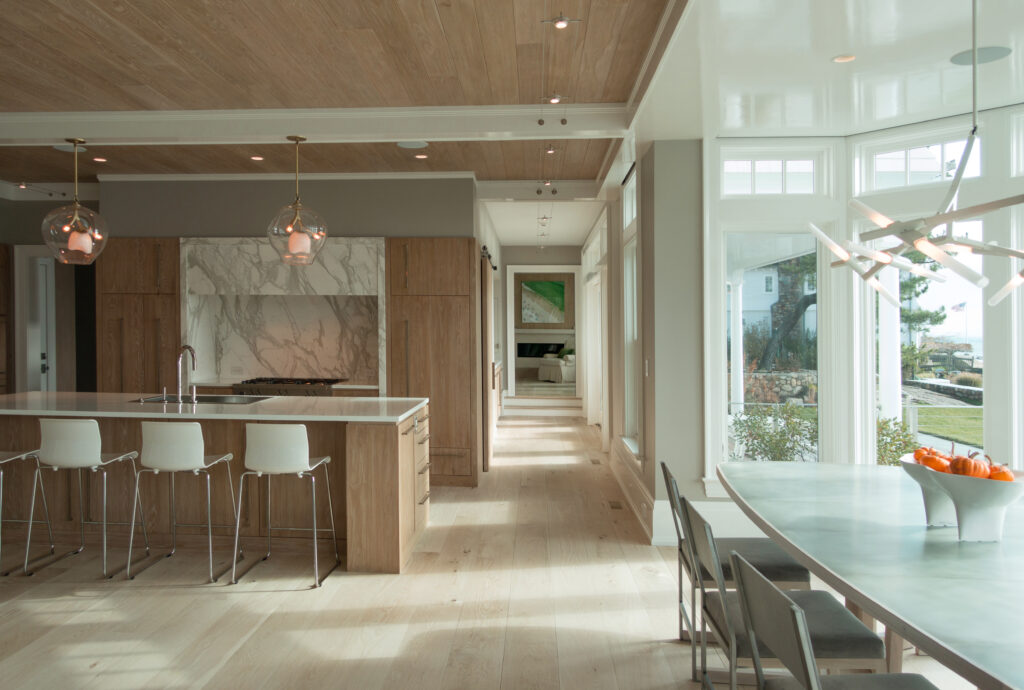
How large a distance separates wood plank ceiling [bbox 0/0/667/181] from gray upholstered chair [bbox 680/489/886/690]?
2.26 metres

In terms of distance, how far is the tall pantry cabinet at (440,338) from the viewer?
19.9 ft

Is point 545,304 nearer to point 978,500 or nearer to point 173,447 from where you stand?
point 173,447

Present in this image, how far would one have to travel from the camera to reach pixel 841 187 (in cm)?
440

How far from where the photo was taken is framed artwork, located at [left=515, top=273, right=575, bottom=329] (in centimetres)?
1249

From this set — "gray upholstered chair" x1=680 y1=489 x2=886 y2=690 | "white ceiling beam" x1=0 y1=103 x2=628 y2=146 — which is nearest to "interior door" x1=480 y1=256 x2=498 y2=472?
"white ceiling beam" x1=0 y1=103 x2=628 y2=146

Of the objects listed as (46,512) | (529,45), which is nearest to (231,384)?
(46,512)

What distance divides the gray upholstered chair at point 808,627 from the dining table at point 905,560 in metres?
0.22

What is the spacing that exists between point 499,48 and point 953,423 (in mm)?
3337

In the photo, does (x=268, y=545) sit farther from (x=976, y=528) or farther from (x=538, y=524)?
(x=976, y=528)

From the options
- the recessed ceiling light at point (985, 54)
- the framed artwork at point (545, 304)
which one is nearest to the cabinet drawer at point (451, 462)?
the recessed ceiling light at point (985, 54)

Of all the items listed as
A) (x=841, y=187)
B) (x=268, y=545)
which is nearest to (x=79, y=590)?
(x=268, y=545)

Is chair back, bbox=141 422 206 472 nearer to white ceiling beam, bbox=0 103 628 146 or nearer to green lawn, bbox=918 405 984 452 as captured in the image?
white ceiling beam, bbox=0 103 628 146

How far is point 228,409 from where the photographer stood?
4.07 meters

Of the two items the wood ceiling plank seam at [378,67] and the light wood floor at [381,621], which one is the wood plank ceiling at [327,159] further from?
the light wood floor at [381,621]
